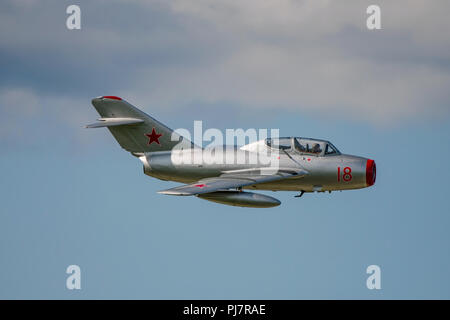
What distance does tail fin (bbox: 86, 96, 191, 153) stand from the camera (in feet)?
118

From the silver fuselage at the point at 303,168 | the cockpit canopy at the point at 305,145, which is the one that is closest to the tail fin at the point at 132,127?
the silver fuselage at the point at 303,168

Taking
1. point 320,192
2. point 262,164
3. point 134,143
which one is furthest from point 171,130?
point 320,192

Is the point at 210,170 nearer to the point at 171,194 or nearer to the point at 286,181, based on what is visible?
the point at 286,181

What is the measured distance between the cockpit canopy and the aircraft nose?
1315 mm

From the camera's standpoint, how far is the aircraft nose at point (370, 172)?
112ft

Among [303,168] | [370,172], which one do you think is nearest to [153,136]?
[303,168]

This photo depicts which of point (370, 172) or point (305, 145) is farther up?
point (305, 145)

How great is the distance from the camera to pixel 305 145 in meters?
34.6

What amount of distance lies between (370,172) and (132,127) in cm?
999

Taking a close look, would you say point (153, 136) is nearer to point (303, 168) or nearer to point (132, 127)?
point (132, 127)

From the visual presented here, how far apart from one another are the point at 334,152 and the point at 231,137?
13.8 feet

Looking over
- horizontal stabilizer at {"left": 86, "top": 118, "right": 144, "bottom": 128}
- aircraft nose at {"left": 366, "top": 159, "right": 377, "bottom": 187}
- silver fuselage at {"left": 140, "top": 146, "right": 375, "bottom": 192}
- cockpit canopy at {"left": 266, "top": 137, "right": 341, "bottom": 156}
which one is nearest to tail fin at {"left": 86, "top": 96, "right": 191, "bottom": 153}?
horizontal stabilizer at {"left": 86, "top": 118, "right": 144, "bottom": 128}

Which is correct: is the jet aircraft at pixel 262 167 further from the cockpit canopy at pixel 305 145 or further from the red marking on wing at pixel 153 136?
the red marking on wing at pixel 153 136

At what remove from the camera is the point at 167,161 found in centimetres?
3516
